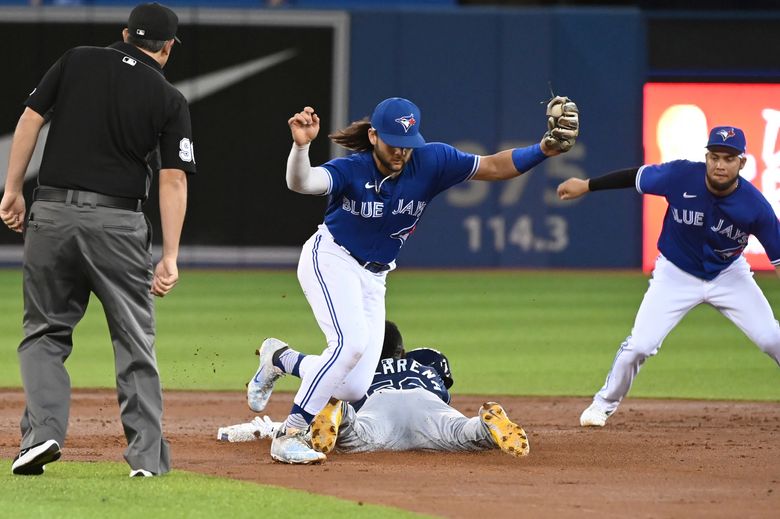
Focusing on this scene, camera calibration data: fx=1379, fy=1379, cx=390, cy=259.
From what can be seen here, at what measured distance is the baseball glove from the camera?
6.50 metres

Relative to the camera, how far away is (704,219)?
7.86 metres

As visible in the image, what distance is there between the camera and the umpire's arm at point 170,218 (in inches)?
223

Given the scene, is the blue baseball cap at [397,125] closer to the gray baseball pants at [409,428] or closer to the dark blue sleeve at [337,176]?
the dark blue sleeve at [337,176]

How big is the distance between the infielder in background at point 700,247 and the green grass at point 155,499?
10.3 feet

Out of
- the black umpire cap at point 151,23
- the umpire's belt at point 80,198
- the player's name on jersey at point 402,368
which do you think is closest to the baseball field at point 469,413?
the player's name on jersey at point 402,368

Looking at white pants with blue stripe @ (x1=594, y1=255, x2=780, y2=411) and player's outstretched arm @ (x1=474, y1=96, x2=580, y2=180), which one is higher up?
player's outstretched arm @ (x1=474, y1=96, x2=580, y2=180)

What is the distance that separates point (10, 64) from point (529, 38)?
7.51 metres

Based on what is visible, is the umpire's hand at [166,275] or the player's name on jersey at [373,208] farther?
the player's name on jersey at [373,208]

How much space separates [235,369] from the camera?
11.2 meters

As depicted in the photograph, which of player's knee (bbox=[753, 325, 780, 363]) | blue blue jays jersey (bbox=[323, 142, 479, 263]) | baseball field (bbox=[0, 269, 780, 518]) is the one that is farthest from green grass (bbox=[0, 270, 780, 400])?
blue blue jays jersey (bbox=[323, 142, 479, 263])

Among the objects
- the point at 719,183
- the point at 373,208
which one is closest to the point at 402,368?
the point at 373,208

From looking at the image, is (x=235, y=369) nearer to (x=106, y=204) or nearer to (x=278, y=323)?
(x=278, y=323)

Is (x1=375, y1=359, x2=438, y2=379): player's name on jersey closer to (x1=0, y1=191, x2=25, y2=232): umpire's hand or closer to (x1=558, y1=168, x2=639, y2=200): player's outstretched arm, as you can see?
(x1=558, y1=168, x2=639, y2=200): player's outstretched arm

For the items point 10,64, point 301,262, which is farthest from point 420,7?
point 301,262
